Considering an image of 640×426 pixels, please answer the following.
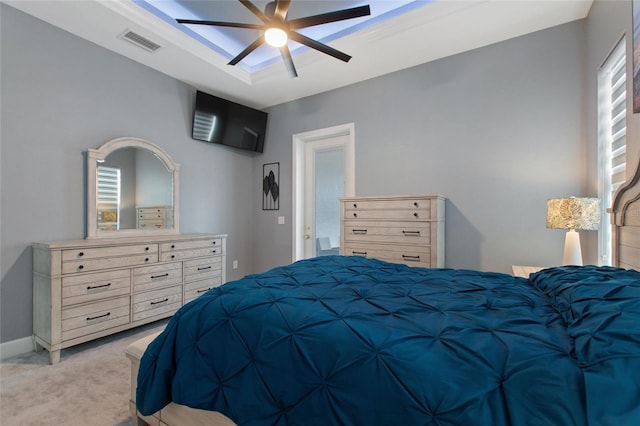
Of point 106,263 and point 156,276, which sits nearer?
point 106,263

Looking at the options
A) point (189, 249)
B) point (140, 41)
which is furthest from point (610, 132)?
point (140, 41)

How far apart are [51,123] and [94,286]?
1.53 meters

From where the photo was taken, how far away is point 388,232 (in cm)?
Result: 299

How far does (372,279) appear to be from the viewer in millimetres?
1586

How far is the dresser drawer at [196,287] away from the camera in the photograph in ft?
10.5

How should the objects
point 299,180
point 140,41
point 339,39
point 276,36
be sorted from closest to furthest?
point 276,36 < point 140,41 < point 339,39 < point 299,180

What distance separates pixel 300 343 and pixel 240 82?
11.8 feet

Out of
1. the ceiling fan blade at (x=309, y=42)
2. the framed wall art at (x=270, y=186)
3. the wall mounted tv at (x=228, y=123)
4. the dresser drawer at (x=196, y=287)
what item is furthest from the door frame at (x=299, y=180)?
the ceiling fan blade at (x=309, y=42)

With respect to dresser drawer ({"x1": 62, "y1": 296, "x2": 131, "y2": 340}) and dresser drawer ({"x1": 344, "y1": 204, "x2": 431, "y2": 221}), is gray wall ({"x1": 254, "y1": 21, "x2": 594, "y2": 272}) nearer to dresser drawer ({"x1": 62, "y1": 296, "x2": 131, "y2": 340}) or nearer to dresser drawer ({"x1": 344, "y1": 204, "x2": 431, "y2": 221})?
dresser drawer ({"x1": 344, "y1": 204, "x2": 431, "y2": 221})

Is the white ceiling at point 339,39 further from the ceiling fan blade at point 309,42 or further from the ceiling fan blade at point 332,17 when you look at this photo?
the ceiling fan blade at point 332,17

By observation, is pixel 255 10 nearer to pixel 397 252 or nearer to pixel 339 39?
pixel 339 39

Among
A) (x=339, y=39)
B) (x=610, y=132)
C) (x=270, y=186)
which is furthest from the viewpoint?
(x=270, y=186)

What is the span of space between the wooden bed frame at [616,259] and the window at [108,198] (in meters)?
1.89

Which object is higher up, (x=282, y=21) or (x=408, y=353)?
(x=282, y=21)
